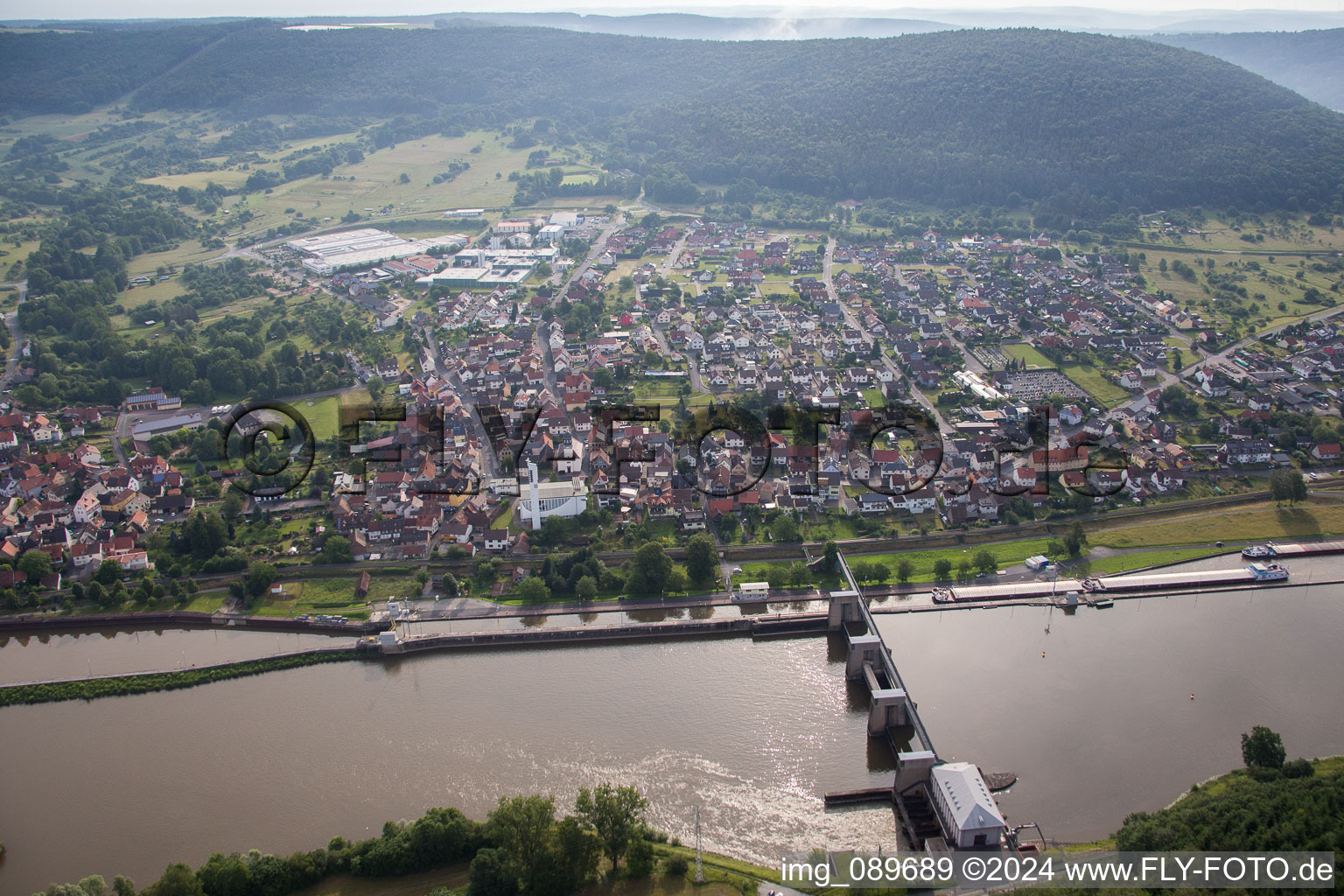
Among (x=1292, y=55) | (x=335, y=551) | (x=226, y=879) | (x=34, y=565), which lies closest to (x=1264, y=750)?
(x=226, y=879)

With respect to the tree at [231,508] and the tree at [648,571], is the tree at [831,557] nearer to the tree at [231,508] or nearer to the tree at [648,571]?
the tree at [648,571]

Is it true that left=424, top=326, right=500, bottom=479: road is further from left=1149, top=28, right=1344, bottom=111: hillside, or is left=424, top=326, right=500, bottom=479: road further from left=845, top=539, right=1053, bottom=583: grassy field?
left=1149, top=28, right=1344, bottom=111: hillside

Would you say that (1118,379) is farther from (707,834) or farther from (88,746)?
(88,746)

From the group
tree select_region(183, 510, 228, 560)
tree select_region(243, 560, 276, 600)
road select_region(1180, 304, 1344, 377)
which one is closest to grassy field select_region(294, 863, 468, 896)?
tree select_region(243, 560, 276, 600)

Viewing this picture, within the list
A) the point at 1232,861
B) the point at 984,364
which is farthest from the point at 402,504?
the point at 984,364

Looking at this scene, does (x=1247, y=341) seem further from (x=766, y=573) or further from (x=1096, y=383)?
(x=766, y=573)

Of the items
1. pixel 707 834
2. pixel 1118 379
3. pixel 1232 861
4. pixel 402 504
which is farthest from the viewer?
pixel 1118 379
